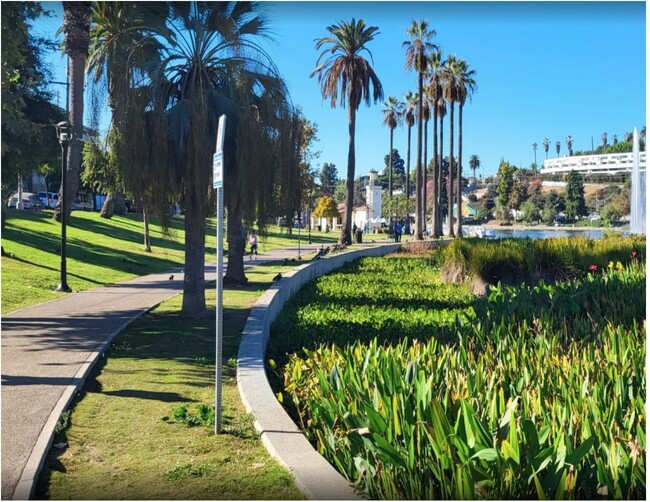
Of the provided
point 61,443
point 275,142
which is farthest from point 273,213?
point 61,443

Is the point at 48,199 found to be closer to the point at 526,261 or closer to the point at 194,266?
the point at 526,261

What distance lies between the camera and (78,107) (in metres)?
27.8

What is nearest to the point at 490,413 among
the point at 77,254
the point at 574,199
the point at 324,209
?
the point at 77,254

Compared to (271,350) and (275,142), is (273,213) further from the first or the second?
(271,350)

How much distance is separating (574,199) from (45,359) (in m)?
116

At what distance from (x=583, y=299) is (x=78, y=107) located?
76.3 ft

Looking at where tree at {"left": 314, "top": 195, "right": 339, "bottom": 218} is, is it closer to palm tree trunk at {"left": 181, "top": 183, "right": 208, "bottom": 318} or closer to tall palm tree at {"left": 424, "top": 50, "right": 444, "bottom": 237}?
tall palm tree at {"left": 424, "top": 50, "right": 444, "bottom": 237}

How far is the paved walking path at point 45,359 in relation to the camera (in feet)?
17.2

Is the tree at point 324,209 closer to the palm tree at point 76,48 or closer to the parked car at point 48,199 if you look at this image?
the parked car at point 48,199

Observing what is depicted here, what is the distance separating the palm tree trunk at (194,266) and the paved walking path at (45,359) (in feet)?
3.63

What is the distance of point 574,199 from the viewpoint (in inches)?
4523

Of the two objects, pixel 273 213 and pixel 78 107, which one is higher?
pixel 78 107

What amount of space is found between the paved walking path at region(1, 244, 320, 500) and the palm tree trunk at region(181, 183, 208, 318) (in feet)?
3.63

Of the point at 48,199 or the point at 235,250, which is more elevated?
the point at 48,199
